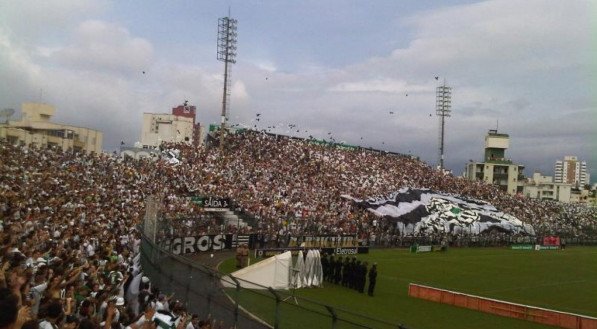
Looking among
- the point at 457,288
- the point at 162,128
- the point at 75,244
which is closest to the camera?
the point at 75,244

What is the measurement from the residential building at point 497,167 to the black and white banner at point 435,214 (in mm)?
71545

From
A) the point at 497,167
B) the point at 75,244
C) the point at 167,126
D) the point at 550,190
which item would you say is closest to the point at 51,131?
the point at 167,126

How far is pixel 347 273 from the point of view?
80.4 feet

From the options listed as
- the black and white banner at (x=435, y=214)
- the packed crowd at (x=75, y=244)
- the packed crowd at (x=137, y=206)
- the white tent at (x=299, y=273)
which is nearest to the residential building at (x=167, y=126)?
the packed crowd at (x=137, y=206)

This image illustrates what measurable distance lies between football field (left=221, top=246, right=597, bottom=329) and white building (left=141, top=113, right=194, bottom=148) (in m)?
86.8

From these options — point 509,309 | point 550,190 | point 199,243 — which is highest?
point 550,190

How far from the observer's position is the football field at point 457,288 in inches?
730

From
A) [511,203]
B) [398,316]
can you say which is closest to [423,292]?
[398,316]

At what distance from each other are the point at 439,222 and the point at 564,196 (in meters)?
149

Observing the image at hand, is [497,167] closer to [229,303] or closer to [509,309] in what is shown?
[509,309]

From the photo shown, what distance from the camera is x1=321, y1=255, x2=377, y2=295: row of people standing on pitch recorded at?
23.8 m

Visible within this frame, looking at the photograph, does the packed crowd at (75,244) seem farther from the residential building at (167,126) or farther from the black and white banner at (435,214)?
the residential building at (167,126)

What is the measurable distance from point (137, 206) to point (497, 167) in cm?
10996

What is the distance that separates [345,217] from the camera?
49156 mm
